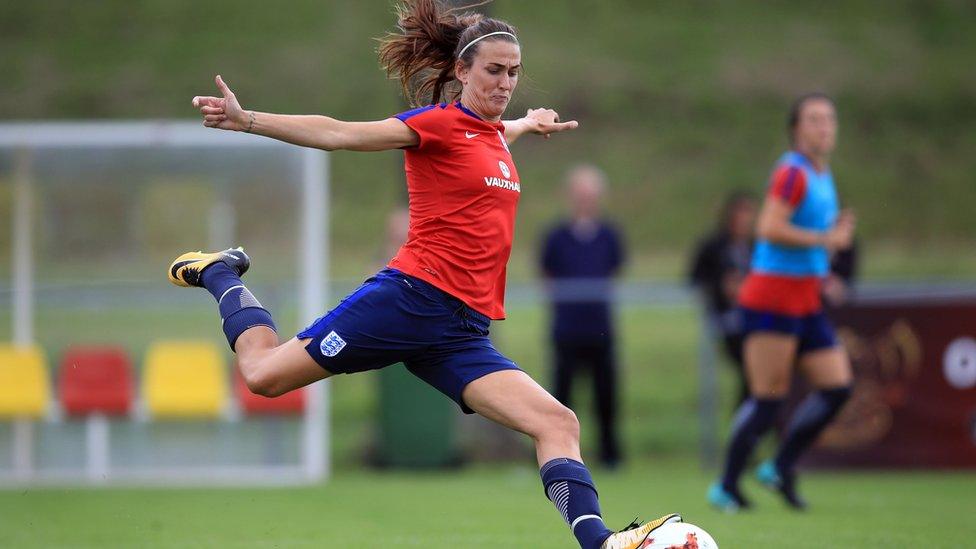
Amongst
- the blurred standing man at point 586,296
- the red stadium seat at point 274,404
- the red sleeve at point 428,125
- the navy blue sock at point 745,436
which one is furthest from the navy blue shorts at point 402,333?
the blurred standing man at point 586,296

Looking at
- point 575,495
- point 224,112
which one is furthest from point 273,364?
point 575,495

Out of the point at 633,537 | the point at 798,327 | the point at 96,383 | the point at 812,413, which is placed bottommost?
the point at 96,383

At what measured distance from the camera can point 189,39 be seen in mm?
36594

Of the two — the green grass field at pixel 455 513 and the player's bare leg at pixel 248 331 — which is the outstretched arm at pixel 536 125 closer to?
the player's bare leg at pixel 248 331

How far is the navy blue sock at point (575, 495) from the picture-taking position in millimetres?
5602

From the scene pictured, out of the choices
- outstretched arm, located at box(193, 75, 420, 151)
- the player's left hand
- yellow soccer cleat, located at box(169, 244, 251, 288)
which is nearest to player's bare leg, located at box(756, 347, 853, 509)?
the player's left hand

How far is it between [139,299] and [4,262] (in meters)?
1.28

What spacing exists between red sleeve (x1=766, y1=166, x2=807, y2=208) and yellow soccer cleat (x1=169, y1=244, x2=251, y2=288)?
3.56 m

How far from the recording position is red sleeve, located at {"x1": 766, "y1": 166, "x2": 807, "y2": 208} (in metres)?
8.73

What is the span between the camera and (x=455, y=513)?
9.11 meters

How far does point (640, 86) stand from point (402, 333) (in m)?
31.1

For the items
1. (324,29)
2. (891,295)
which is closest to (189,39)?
(324,29)

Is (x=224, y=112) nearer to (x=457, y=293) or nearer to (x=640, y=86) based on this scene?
(x=457, y=293)

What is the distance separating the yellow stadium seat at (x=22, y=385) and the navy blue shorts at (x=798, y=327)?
608 cm
